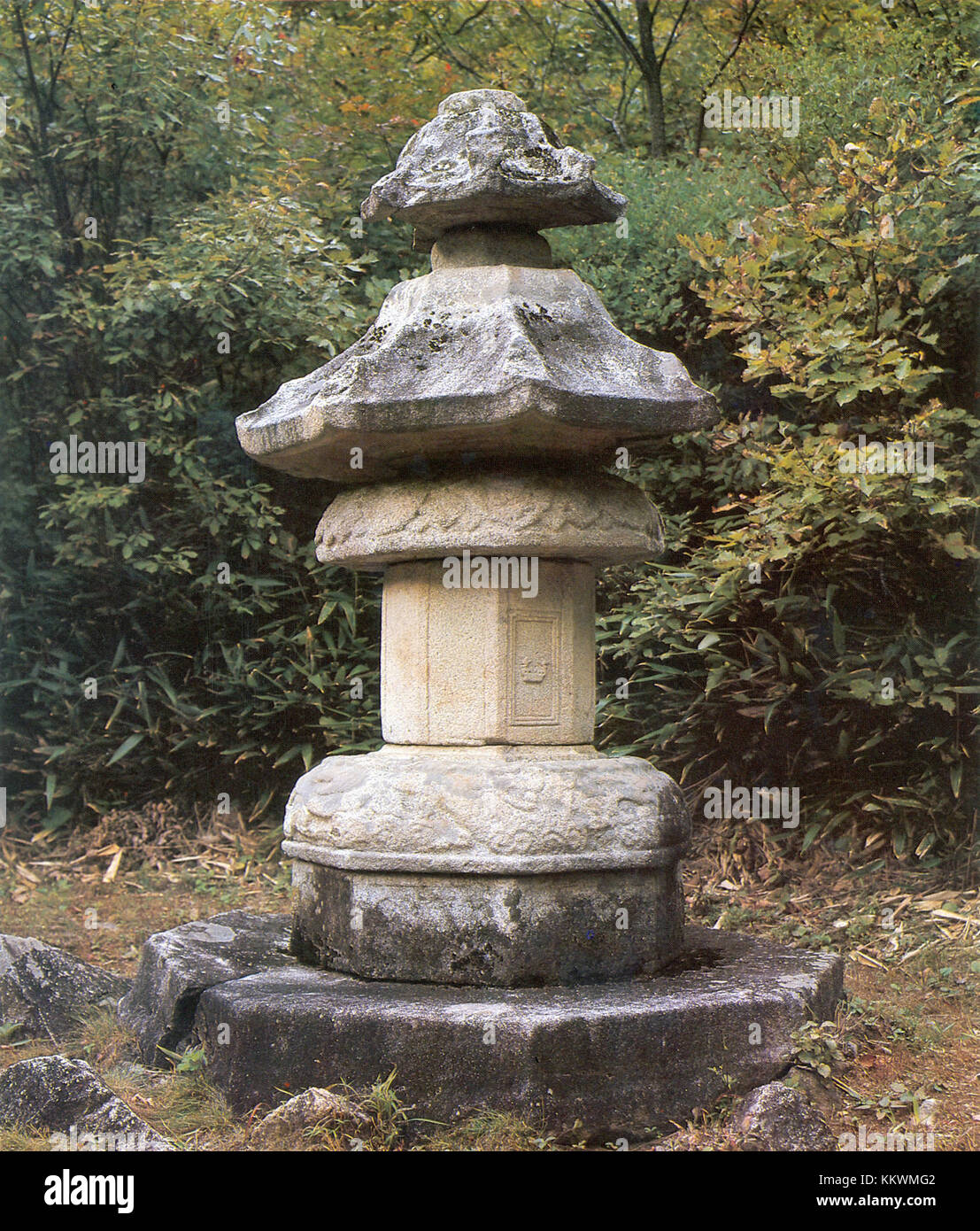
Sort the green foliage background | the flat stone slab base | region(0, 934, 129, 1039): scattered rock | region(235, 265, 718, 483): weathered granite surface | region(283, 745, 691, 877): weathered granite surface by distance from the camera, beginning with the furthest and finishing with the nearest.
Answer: the green foliage background → region(0, 934, 129, 1039): scattered rock → region(283, 745, 691, 877): weathered granite surface → region(235, 265, 718, 483): weathered granite surface → the flat stone slab base

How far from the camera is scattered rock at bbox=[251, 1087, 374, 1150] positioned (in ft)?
11.6

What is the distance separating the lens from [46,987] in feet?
16.4

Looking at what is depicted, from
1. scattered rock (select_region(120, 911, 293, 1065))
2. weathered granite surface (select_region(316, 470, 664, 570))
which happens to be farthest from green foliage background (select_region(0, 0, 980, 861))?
scattered rock (select_region(120, 911, 293, 1065))

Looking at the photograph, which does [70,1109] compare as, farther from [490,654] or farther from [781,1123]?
[781,1123]

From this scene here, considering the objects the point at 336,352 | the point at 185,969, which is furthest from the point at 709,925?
the point at 336,352

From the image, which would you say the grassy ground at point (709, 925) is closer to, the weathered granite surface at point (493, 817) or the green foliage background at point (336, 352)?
the green foliage background at point (336, 352)

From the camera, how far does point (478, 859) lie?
400 cm

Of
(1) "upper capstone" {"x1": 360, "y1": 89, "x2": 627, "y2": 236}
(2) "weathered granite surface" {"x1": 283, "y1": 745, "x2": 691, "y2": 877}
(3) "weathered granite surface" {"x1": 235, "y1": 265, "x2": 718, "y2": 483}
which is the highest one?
(1) "upper capstone" {"x1": 360, "y1": 89, "x2": 627, "y2": 236}

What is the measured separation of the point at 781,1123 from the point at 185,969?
6.61ft

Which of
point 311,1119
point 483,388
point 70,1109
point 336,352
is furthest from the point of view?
point 336,352

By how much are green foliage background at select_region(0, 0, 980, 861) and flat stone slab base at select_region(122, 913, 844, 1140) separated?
251 cm

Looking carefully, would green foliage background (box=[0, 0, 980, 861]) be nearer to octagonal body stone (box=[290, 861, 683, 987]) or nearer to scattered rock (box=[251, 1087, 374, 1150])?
octagonal body stone (box=[290, 861, 683, 987])

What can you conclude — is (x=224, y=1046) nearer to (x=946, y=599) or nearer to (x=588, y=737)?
(x=588, y=737)

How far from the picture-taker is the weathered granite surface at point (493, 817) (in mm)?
4031
